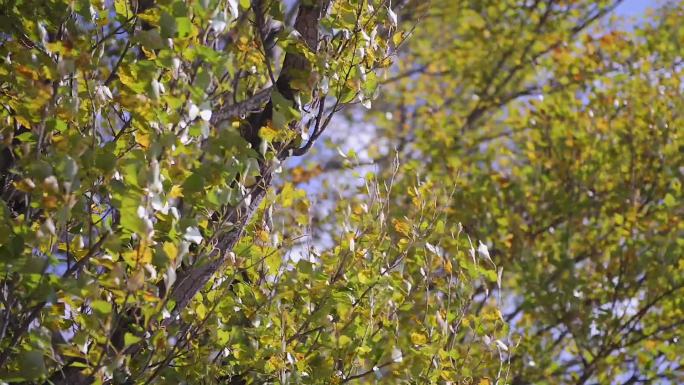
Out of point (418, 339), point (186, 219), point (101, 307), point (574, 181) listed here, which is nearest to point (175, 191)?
point (186, 219)

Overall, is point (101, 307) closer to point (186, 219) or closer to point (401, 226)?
point (186, 219)

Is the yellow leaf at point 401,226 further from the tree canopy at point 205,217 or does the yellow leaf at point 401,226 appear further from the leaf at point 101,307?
the leaf at point 101,307

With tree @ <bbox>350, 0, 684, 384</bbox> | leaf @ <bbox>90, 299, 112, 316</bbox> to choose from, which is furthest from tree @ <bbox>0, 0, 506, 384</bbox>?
tree @ <bbox>350, 0, 684, 384</bbox>

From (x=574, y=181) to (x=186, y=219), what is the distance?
5.23 meters

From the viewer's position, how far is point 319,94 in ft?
9.28

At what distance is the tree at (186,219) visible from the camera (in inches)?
82.4

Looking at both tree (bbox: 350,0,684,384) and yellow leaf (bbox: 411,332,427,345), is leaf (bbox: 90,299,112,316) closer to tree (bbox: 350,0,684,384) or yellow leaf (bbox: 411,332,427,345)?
yellow leaf (bbox: 411,332,427,345)

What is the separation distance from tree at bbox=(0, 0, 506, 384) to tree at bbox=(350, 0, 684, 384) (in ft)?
4.45

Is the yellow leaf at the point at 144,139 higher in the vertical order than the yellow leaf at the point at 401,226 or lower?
lower

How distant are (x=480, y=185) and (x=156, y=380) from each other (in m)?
4.91

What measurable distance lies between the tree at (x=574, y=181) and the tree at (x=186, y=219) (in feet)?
4.45

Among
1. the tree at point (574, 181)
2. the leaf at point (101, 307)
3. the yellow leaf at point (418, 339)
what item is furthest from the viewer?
the tree at point (574, 181)

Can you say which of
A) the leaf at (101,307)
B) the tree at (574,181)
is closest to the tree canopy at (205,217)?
the leaf at (101,307)

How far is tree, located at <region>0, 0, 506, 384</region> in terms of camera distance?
6.86ft
